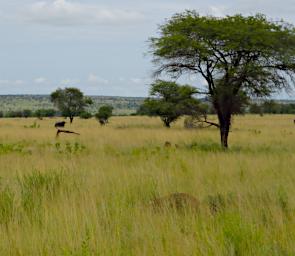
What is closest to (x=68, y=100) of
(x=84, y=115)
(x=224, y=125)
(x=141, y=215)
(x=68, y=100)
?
(x=68, y=100)

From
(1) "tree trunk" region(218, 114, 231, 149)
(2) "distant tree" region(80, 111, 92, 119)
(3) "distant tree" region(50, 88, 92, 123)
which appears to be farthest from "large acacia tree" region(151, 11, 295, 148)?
(2) "distant tree" region(80, 111, 92, 119)

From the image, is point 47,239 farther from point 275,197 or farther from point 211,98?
point 211,98

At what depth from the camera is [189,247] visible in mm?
4512

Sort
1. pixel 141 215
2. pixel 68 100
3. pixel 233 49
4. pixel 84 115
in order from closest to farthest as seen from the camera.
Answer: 1. pixel 141 215
2. pixel 233 49
3. pixel 68 100
4. pixel 84 115

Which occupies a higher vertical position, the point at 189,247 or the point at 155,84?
the point at 155,84

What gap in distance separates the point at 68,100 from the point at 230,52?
4616cm

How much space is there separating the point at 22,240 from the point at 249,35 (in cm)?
1411

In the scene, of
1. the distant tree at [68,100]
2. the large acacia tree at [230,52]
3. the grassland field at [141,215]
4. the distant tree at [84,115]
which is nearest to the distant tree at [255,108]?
the large acacia tree at [230,52]

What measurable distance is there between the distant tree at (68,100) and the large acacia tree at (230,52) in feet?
146

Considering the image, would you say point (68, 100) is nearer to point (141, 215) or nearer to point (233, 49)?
point (233, 49)

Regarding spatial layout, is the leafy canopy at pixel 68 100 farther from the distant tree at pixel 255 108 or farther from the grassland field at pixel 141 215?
the grassland field at pixel 141 215

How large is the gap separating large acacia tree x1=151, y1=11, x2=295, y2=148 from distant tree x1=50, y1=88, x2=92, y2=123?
44567mm

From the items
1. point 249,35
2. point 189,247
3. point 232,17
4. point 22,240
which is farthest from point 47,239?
point 232,17

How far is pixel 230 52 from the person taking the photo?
18047 mm
